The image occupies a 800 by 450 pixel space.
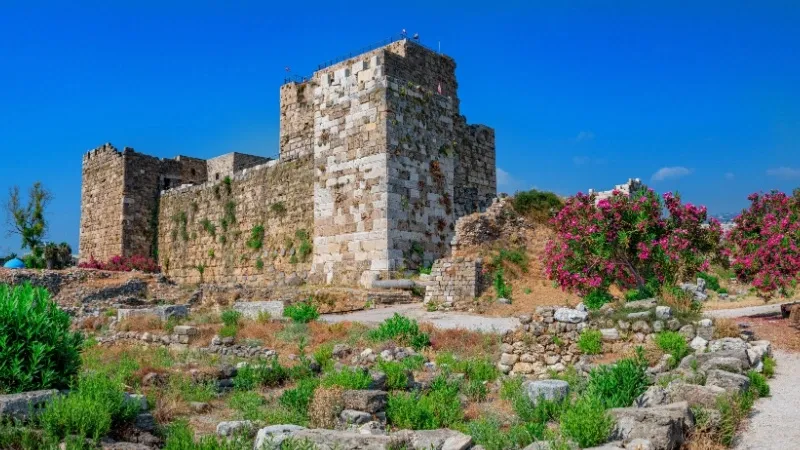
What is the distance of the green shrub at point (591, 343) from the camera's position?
36.0ft

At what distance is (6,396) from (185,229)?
24.3m

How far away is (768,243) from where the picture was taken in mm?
13883

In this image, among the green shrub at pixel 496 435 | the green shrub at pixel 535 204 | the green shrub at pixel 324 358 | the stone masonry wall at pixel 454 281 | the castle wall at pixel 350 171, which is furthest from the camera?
the green shrub at pixel 535 204

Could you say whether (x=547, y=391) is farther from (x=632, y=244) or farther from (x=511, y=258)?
(x=511, y=258)

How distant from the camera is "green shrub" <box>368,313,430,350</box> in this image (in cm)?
1261

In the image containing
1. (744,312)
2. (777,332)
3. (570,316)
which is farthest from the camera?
(744,312)

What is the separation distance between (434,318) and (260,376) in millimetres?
7261

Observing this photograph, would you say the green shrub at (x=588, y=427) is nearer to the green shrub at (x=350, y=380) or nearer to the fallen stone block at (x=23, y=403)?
the green shrub at (x=350, y=380)

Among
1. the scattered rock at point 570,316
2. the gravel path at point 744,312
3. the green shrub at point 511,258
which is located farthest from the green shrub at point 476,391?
the green shrub at point 511,258

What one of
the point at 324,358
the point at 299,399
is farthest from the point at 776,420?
the point at 324,358

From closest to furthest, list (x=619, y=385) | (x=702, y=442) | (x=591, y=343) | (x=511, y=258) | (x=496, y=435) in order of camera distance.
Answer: (x=702, y=442), (x=496, y=435), (x=619, y=385), (x=591, y=343), (x=511, y=258)

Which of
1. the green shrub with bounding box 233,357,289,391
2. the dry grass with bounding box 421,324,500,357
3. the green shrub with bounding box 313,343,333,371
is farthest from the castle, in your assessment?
the green shrub with bounding box 233,357,289,391

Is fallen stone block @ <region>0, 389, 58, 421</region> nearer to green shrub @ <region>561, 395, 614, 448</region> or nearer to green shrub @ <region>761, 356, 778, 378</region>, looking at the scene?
green shrub @ <region>561, 395, 614, 448</region>

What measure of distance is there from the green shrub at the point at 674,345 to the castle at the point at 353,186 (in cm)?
1070
